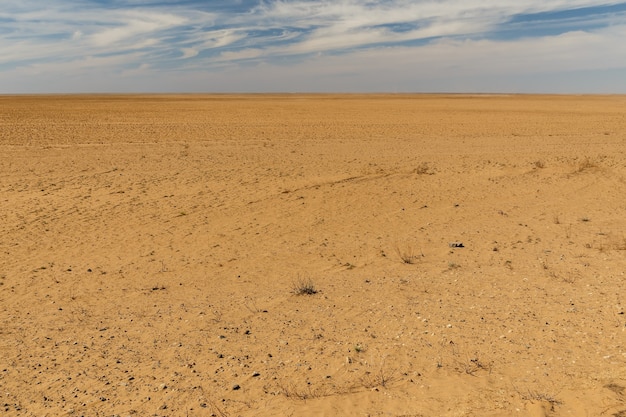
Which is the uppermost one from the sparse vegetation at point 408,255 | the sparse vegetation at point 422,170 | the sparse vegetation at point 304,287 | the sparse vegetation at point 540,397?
the sparse vegetation at point 540,397

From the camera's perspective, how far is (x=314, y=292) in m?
6.74

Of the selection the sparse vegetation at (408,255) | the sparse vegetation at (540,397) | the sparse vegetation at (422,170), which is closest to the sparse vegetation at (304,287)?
the sparse vegetation at (408,255)

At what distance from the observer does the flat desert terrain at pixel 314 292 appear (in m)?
4.41

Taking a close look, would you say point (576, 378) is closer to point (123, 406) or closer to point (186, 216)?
point (123, 406)

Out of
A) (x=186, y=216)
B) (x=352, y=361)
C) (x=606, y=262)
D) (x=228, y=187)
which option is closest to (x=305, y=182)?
(x=228, y=187)

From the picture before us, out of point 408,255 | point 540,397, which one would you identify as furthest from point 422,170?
point 540,397

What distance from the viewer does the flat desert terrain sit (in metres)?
4.41

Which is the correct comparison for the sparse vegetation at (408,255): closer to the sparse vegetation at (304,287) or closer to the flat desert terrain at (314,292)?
the flat desert terrain at (314,292)

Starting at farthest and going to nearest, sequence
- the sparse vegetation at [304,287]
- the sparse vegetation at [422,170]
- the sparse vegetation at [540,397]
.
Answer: the sparse vegetation at [422,170]
the sparse vegetation at [304,287]
the sparse vegetation at [540,397]

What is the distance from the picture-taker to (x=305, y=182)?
14.2 m

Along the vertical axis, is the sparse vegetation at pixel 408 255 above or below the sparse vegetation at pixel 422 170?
above

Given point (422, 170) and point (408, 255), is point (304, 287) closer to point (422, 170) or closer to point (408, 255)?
point (408, 255)

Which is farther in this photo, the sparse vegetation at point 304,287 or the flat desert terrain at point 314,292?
the sparse vegetation at point 304,287

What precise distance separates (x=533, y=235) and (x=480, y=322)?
418 cm
